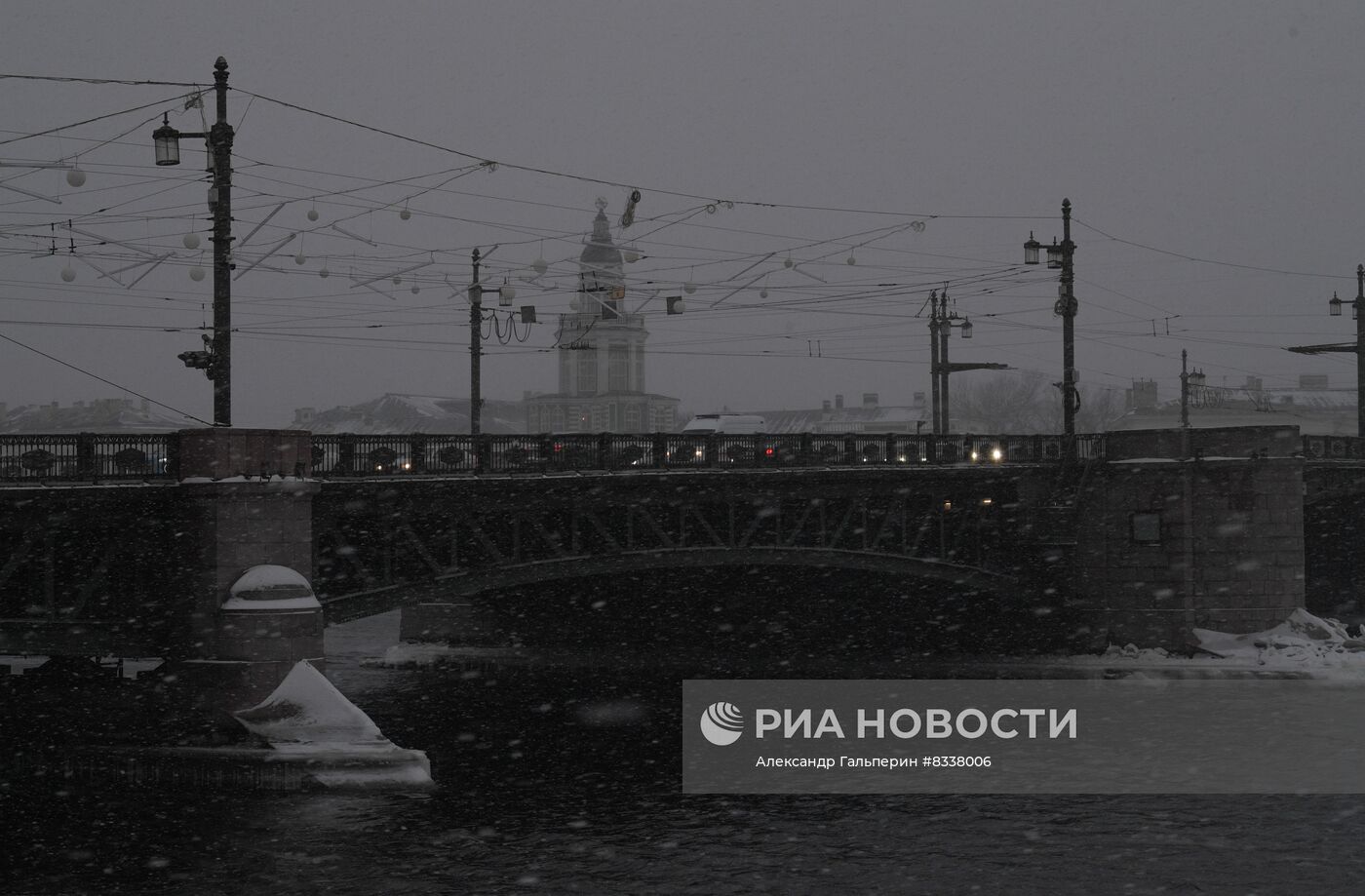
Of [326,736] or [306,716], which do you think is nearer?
[326,736]

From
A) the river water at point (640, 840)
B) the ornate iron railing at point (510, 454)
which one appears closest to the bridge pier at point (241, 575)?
the ornate iron railing at point (510, 454)

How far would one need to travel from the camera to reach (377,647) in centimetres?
4791

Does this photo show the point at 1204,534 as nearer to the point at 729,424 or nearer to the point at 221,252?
the point at 729,424

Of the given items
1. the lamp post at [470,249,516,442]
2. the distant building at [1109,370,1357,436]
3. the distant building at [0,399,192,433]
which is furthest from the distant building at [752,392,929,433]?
the lamp post at [470,249,516,442]

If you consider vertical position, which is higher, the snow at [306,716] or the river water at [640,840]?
the snow at [306,716]

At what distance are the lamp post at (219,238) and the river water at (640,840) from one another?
6161mm

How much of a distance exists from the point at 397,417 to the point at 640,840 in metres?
89.3

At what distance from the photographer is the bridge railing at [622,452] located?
2814 centimetres

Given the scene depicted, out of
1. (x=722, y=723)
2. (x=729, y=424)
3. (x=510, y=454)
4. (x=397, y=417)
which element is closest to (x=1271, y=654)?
(x=722, y=723)

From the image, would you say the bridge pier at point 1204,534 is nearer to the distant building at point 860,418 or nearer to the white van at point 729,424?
the white van at point 729,424

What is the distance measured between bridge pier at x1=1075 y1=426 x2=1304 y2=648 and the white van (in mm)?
14787

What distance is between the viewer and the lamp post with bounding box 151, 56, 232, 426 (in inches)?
864

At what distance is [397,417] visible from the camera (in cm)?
10838

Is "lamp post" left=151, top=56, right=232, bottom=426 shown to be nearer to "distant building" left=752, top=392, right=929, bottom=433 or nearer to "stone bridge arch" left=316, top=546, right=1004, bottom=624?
"stone bridge arch" left=316, top=546, right=1004, bottom=624
